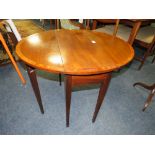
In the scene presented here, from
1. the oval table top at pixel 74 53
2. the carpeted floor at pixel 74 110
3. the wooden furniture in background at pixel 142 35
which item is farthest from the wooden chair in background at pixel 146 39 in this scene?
the oval table top at pixel 74 53

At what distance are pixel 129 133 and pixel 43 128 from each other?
0.84 m

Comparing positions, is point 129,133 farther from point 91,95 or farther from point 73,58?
point 73,58

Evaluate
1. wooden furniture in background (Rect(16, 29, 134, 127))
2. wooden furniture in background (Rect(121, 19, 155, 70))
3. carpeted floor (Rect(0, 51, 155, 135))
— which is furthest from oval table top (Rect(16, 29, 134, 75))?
carpeted floor (Rect(0, 51, 155, 135))

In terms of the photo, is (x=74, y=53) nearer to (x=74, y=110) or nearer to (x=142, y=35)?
(x=74, y=110)

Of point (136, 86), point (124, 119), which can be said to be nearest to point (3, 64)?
point (124, 119)

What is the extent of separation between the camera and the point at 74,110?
1.46 meters

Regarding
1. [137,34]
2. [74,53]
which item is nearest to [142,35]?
[137,34]

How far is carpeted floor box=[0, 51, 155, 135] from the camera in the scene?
1286mm

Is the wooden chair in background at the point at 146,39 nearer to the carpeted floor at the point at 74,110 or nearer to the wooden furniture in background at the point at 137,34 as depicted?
the wooden furniture in background at the point at 137,34

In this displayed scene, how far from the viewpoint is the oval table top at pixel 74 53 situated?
81 cm

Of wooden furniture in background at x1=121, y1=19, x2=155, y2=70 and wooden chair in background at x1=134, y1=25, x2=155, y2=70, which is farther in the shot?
wooden chair in background at x1=134, y1=25, x2=155, y2=70

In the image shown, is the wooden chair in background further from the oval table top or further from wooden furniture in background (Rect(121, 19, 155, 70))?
the oval table top

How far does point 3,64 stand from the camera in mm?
2020

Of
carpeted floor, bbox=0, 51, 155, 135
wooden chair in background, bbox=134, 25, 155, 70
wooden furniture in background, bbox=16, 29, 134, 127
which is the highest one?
wooden furniture in background, bbox=16, 29, 134, 127
